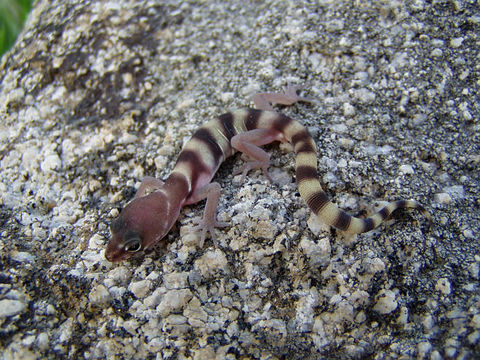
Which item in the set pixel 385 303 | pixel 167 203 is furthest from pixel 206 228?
pixel 385 303

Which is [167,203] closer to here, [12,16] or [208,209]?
[208,209]

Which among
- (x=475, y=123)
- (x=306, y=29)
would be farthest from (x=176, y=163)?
(x=475, y=123)

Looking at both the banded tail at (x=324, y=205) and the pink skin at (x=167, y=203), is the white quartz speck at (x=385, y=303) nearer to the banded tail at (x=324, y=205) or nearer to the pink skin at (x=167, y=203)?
the banded tail at (x=324, y=205)

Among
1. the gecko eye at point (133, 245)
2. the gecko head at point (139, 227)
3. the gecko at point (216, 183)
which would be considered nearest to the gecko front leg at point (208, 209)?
the gecko at point (216, 183)

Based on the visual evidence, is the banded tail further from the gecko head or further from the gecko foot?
the gecko head

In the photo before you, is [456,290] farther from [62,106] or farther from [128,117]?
[62,106]

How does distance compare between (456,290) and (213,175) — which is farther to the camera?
(213,175)

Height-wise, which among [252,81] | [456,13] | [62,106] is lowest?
[456,13]
